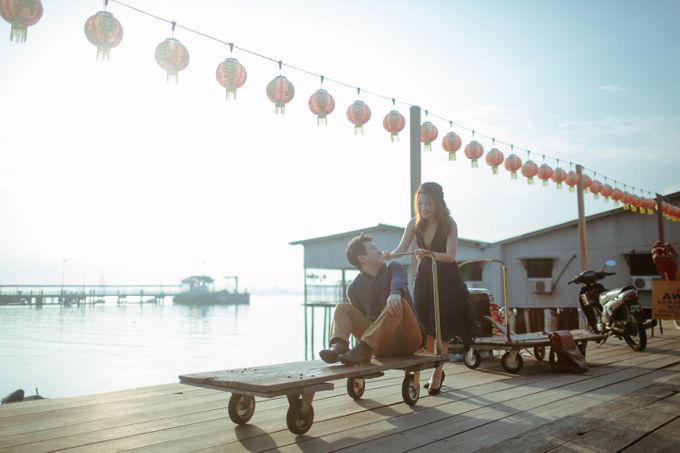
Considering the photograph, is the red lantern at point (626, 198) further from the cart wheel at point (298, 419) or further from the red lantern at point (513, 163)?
the cart wheel at point (298, 419)

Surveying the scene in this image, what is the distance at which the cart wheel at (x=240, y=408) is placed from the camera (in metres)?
3.23

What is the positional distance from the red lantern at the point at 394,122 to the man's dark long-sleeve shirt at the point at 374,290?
213 inches

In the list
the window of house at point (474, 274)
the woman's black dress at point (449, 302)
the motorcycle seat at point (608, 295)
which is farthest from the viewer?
the window of house at point (474, 274)

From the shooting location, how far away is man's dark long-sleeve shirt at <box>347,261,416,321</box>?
12.3ft

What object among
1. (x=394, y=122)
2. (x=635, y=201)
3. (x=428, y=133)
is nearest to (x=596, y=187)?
(x=635, y=201)

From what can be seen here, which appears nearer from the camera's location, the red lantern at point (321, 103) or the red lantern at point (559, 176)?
the red lantern at point (321, 103)

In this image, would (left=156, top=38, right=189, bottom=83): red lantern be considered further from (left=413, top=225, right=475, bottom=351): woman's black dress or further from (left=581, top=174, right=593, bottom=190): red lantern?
(left=581, top=174, right=593, bottom=190): red lantern

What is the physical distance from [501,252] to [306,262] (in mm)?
8891

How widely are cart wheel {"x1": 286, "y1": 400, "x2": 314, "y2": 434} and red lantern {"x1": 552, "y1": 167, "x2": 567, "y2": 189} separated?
1158cm

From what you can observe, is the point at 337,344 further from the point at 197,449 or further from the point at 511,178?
the point at 511,178

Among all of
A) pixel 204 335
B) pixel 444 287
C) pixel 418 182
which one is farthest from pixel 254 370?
pixel 204 335

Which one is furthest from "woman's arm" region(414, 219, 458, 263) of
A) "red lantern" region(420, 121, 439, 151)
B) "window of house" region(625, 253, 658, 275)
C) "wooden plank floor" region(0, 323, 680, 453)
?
"window of house" region(625, 253, 658, 275)

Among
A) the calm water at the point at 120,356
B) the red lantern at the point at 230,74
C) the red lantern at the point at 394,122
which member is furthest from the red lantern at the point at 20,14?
the calm water at the point at 120,356

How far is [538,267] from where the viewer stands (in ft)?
70.8
